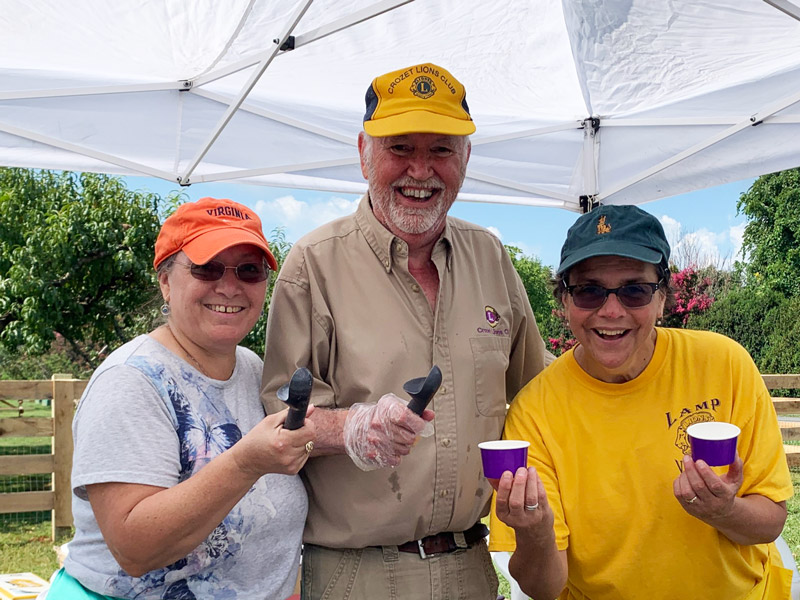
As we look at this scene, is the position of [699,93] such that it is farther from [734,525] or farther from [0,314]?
[0,314]

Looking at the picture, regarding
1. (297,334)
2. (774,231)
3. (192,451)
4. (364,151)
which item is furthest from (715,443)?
(774,231)

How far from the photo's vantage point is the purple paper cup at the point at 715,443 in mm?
2016

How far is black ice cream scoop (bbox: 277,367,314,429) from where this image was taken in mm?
1594

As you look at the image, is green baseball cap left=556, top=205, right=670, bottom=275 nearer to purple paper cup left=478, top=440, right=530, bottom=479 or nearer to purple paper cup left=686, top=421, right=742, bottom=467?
purple paper cup left=686, top=421, right=742, bottom=467

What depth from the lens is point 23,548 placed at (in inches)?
331

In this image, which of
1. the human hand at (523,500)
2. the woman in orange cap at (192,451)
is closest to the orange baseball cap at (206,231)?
the woman in orange cap at (192,451)

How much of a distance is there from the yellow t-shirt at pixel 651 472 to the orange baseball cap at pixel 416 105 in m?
1.05

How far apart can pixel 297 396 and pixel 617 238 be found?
1.30m

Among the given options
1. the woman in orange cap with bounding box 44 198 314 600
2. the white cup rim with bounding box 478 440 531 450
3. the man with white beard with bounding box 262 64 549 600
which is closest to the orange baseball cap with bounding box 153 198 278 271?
the woman in orange cap with bounding box 44 198 314 600

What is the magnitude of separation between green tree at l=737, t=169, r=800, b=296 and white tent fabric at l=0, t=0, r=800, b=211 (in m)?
25.1

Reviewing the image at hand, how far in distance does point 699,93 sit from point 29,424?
25.9ft

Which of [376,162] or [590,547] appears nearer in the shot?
[590,547]

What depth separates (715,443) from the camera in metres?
2.01

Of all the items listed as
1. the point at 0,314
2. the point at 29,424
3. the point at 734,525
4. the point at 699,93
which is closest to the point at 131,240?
the point at 0,314
